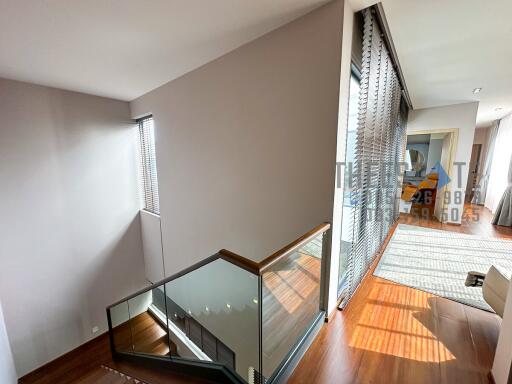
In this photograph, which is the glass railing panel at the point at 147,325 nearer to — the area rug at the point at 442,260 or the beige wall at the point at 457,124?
the area rug at the point at 442,260

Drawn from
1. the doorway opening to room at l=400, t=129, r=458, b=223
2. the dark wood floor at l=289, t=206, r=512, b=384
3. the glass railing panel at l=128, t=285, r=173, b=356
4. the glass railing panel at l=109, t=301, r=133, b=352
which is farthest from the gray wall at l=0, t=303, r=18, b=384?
the doorway opening to room at l=400, t=129, r=458, b=223

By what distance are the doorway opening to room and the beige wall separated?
0.09m

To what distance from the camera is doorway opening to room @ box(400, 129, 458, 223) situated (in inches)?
184

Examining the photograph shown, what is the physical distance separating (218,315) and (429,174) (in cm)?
706

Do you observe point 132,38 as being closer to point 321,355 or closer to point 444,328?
point 321,355

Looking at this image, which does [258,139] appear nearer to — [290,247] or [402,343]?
[290,247]

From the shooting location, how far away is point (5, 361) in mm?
2582

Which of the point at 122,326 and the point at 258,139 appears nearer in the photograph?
the point at 258,139

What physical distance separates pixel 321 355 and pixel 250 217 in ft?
4.07

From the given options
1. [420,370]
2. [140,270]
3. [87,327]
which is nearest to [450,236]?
[420,370]

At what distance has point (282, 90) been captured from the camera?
5.86ft

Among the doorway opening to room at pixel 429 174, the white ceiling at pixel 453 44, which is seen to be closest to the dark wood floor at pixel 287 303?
the white ceiling at pixel 453 44

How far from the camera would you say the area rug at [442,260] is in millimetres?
2248

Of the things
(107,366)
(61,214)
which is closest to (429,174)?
(107,366)
